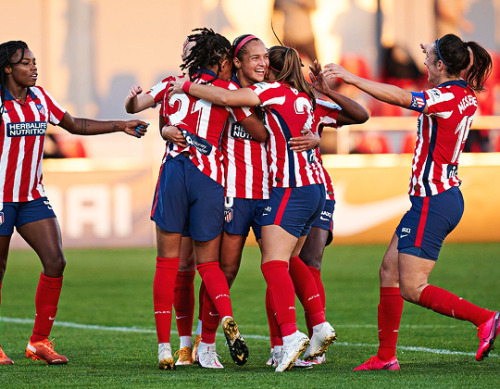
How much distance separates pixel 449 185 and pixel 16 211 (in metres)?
2.59

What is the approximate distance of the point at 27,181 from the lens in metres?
6.17

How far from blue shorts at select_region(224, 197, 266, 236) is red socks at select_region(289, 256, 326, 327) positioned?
0.36m

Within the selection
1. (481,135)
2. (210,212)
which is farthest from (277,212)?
(481,135)

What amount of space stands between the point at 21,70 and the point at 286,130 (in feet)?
5.54

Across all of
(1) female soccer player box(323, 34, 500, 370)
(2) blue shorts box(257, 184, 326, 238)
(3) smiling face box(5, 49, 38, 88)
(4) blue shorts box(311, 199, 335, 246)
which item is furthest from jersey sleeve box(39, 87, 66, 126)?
(1) female soccer player box(323, 34, 500, 370)

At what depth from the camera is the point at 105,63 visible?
19141 mm

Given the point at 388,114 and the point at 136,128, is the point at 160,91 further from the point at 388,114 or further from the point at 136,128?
the point at 388,114

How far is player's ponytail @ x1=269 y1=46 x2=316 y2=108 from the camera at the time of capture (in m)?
5.71

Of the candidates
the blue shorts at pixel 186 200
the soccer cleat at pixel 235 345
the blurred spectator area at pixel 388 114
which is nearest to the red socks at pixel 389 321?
the soccer cleat at pixel 235 345

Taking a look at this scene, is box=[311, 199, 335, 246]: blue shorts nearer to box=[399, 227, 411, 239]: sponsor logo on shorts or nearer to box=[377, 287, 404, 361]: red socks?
box=[377, 287, 404, 361]: red socks

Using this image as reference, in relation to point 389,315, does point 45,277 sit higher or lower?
higher

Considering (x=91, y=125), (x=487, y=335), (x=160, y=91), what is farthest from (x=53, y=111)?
(x=487, y=335)

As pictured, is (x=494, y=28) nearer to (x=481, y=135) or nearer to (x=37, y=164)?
(x=481, y=135)

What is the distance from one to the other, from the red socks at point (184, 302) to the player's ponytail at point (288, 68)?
1.33m
